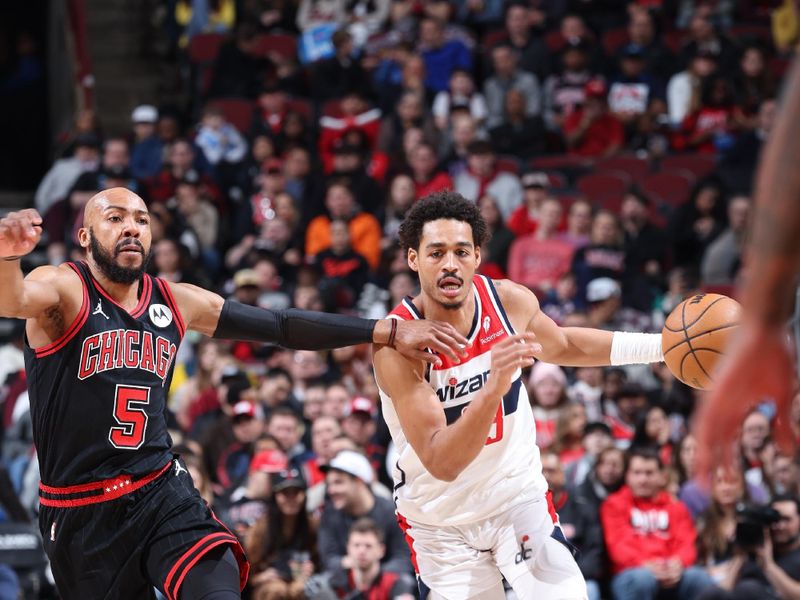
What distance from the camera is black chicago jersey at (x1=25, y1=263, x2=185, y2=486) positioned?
5.19 m

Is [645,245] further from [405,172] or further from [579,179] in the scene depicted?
[405,172]

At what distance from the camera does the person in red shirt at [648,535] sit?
837 cm

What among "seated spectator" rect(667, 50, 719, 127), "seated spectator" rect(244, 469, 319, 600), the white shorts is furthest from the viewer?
"seated spectator" rect(667, 50, 719, 127)

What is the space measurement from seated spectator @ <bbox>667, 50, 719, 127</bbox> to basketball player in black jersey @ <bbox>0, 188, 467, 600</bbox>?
8.88 m

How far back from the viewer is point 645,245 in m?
12.0

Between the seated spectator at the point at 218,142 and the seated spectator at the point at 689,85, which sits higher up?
the seated spectator at the point at 689,85

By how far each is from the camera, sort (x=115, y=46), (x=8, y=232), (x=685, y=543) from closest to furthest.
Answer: (x=8, y=232), (x=685, y=543), (x=115, y=46)

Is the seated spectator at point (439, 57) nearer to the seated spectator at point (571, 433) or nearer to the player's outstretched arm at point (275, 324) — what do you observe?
the seated spectator at point (571, 433)

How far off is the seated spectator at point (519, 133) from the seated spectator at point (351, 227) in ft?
6.23

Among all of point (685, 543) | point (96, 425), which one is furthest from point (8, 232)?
point (685, 543)

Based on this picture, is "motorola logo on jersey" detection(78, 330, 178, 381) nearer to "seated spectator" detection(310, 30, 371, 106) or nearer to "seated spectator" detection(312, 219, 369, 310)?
"seated spectator" detection(312, 219, 369, 310)

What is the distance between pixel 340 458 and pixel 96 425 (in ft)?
11.9

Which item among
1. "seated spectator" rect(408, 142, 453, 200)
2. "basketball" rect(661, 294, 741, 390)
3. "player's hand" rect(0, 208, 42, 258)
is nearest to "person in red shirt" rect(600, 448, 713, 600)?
"basketball" rect(661, 294, 741, 390)

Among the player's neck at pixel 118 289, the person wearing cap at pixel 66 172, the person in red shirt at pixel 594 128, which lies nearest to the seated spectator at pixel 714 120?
the person in red shirt at pixel 594 128
